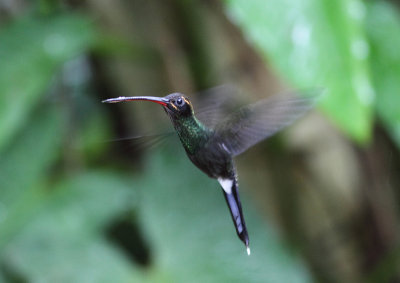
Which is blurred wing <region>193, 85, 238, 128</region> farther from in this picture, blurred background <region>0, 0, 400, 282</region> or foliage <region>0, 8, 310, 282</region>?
foliage <region>0, 8, 310, 282</region>

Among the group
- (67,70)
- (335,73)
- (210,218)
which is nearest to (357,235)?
(210,218)

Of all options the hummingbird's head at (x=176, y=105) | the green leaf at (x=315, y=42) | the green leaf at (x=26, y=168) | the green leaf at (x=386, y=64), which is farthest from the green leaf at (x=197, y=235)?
the hummingbird's head at (x=176, y=105)

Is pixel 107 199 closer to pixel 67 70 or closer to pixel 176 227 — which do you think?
pixel 176 227

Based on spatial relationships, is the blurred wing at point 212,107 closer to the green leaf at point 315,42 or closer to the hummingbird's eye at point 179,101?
the hummingbird's eye at point 179,101

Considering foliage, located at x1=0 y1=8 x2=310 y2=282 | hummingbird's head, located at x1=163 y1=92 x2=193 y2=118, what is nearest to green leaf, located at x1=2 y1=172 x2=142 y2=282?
foliage, located at x1=0 y1=8 x2=310 y2=282

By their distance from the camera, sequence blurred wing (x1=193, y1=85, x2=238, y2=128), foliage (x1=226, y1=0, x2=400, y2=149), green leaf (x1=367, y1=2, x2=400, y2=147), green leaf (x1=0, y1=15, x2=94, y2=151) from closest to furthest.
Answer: blurred wing (x1=193, y1=85, x2=238, y2=128)
foliage (x1=226, y1=0, x2=400, y2=149)
green leaf (x1=367, y1=2, x2=400, y2=147)
green leaf (x1=0, y1=15, x2=94, y2=151)

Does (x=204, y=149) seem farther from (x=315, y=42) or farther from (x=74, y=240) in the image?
(x=74, y=240)
